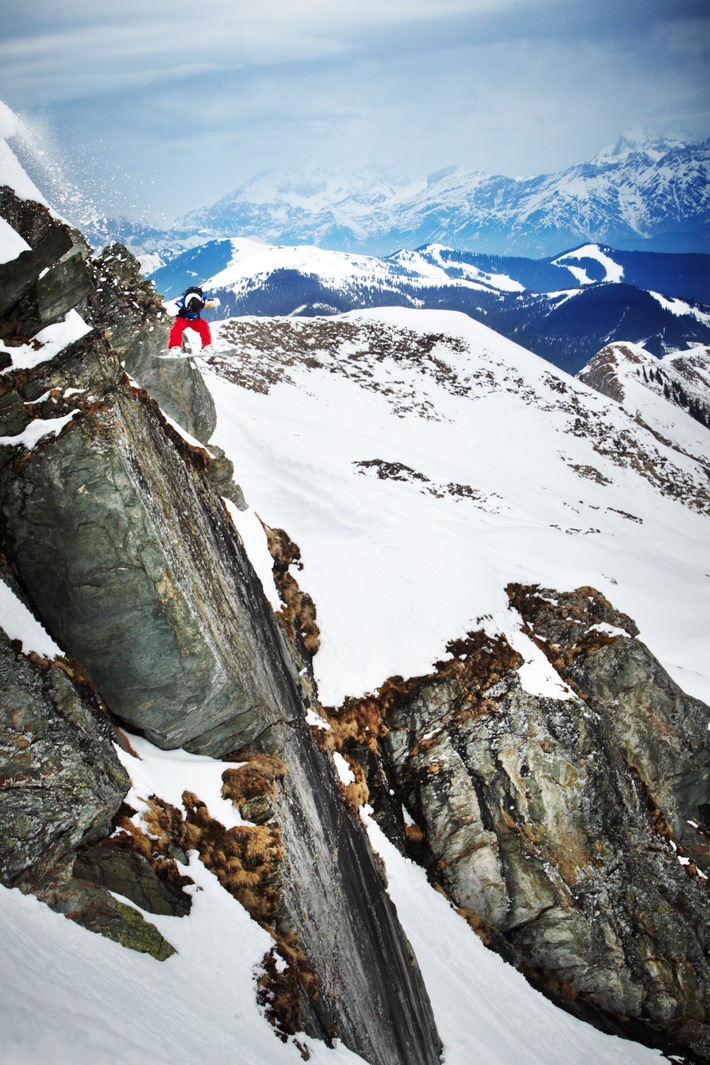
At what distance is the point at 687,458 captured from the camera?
94312 mm

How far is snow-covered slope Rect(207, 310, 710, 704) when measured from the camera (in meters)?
25.4

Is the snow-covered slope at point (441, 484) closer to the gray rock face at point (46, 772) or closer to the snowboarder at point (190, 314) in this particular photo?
the snowboarder at point (190, 314)

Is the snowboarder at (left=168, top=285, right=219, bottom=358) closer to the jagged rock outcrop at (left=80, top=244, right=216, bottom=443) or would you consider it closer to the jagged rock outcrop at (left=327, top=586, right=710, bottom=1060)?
the jagged rock outcrop at (left=80, top=244, right=216, bottom=443)

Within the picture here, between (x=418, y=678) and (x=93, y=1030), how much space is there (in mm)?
17593

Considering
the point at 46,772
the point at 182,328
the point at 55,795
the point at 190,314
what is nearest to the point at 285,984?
the point at 55,795

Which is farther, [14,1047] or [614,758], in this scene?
[614,758]

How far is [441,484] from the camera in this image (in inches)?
2069

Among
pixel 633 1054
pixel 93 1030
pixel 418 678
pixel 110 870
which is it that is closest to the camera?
pixel 93 1030

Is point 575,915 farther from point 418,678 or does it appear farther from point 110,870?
point 110,870

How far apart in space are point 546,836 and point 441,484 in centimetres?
3546

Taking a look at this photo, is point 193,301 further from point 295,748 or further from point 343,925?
point 343,925

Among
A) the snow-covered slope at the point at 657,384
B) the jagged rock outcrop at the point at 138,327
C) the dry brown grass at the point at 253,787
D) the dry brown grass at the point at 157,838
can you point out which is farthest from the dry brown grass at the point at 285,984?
the snow-covered slope at the point at 657,384

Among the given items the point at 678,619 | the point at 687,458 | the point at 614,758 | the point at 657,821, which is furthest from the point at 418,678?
the point at 687,458

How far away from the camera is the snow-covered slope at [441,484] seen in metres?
25.4
